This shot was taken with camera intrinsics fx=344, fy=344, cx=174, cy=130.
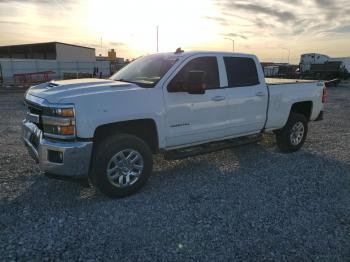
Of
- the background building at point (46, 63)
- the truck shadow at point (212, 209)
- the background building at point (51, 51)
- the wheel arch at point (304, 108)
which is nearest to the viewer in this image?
the truck shadow at point (212, 209)

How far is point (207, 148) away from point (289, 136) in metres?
2.31

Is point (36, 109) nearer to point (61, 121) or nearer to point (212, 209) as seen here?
point (61, 121)

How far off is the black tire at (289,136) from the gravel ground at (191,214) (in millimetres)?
629

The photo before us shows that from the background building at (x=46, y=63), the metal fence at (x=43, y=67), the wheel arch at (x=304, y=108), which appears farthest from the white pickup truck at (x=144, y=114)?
the metal fence at (x=43, y=67)

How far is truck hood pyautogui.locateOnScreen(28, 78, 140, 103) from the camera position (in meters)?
4.26

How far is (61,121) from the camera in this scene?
4.11 meters

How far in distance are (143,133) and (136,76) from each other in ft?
3.38

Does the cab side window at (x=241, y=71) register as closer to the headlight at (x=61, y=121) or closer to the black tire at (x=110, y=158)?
the black tire at (x=110, y=158)

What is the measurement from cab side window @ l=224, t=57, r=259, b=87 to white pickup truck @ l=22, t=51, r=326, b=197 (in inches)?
0.7

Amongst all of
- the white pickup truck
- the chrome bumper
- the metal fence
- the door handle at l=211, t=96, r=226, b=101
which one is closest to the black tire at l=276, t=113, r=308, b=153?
the white pickup truck

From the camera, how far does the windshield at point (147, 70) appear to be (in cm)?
514

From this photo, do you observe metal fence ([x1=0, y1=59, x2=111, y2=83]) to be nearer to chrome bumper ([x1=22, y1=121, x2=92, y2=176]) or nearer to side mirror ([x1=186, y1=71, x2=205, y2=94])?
Answer: side mirror ([x1=186, y1=71, x2=205, y2=94])

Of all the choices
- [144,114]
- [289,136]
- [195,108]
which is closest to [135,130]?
[144,114]

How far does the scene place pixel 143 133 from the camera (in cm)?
503
